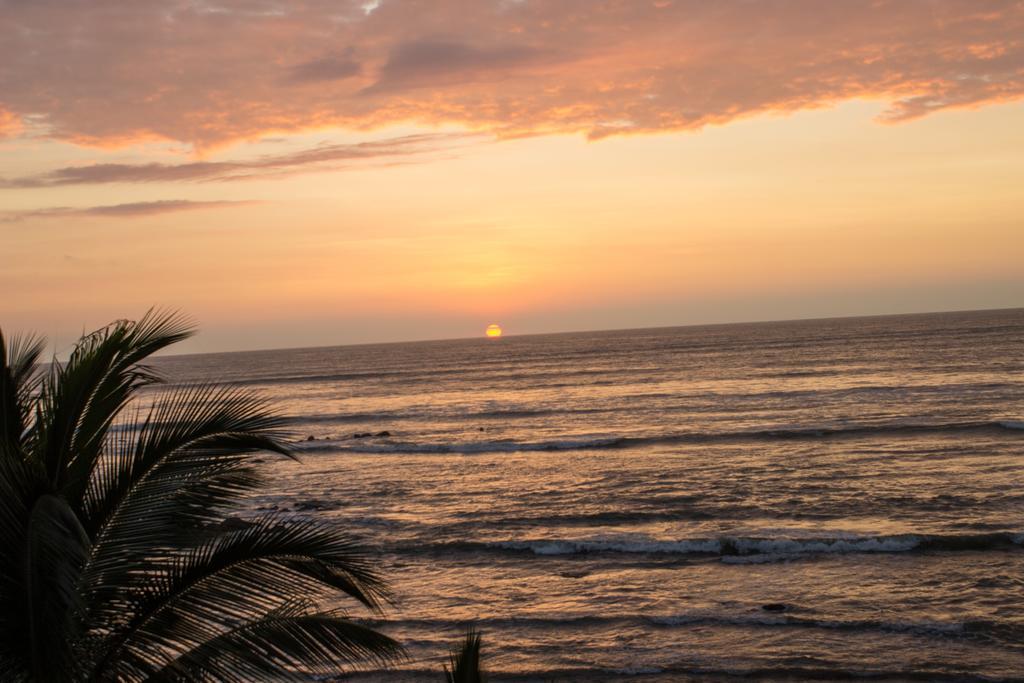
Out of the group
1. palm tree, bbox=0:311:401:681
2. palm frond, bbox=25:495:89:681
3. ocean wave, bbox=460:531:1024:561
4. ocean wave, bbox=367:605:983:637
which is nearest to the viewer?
palm frond, bbox=25:495:89:681

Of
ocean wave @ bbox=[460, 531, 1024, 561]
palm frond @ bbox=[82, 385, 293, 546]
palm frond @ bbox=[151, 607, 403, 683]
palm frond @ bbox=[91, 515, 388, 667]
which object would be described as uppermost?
palm frond @ bbox=[82, 385, 293, 546]

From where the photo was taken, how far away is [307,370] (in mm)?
120188

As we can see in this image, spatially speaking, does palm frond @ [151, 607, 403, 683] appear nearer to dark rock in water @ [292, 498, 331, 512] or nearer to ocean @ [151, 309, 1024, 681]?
ocean @ [151, 309, 1024, 681]

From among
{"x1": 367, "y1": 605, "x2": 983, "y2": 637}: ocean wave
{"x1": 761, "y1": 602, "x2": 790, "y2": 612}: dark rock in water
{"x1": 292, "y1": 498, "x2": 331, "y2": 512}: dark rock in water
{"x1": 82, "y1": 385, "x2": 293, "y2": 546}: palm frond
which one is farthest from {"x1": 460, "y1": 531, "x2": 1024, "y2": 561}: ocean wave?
{"x1": 82, "y1": 385, "x2": 293, "y2": 546}: palm frond

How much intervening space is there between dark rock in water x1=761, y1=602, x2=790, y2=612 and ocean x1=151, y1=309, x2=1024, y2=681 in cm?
5

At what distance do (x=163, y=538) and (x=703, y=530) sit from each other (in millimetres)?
15804

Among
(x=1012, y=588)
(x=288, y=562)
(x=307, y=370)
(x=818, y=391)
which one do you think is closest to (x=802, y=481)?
(x=1012, y=588)

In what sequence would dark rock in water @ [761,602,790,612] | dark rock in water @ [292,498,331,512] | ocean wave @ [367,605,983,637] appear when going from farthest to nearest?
1. dark rock in water @ [292,498,331,512]
2. dark rock in water @ [761,602,790,612]
3. ocean wave @ [367,605,983,637]

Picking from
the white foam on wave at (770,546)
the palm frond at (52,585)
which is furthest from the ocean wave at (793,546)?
the palm frond at (52,585)

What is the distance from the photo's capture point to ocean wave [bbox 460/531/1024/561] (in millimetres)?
17453

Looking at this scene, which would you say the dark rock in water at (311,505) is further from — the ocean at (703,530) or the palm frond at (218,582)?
the palm frond at (218,582)

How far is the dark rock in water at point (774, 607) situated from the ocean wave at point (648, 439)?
2106cm

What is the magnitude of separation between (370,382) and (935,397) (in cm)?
5788

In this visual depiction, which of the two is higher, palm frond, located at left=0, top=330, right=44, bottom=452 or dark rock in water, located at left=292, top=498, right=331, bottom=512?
palm frond, located at left=0, top=330, right=44, bottom=452
